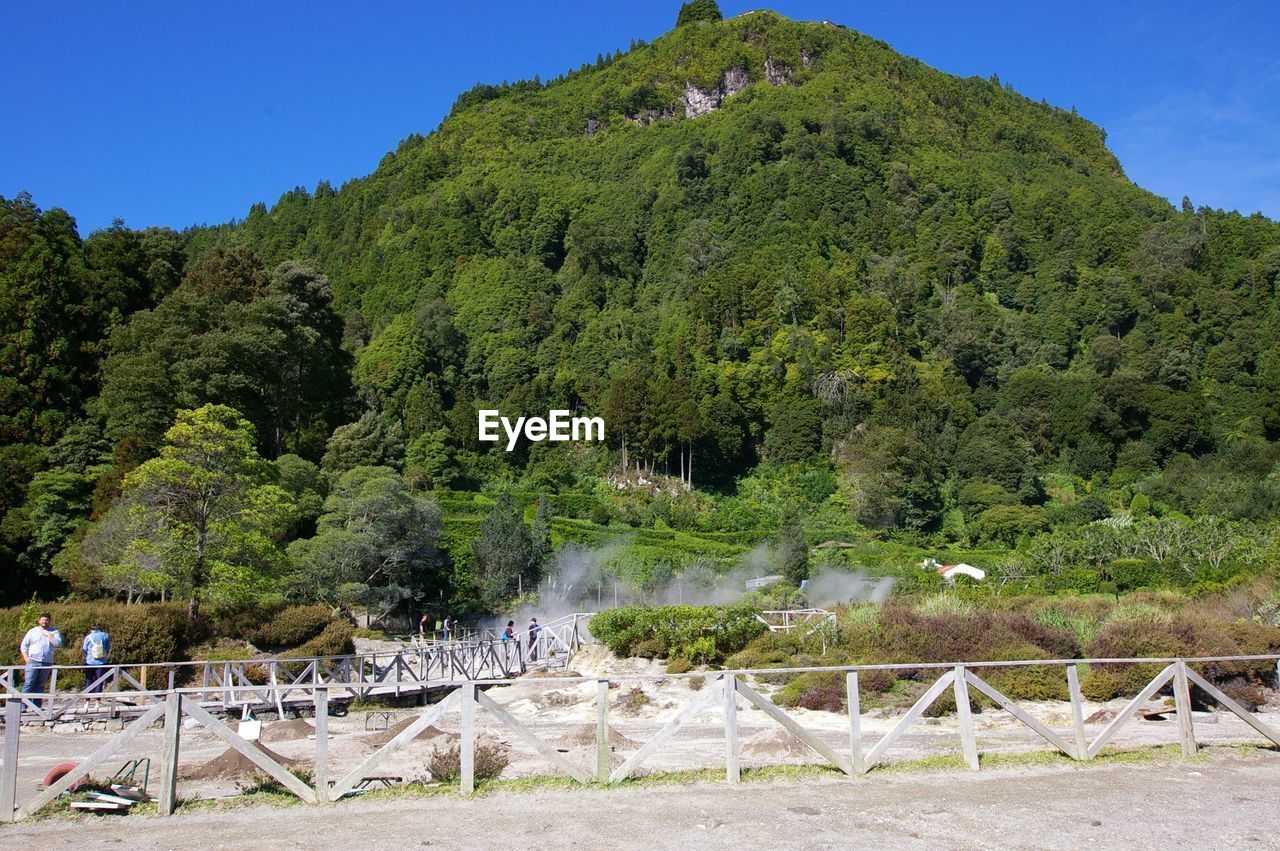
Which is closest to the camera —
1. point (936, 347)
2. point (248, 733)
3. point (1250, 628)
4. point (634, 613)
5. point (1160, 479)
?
point (248, 733)

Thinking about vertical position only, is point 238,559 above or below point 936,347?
below

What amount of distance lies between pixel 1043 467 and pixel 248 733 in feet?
249

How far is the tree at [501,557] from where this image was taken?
46156 millimetres

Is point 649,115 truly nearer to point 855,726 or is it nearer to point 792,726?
point 855,726

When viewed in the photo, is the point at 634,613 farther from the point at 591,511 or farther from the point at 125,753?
the point at 591,511

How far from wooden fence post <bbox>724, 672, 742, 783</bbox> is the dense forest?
1991 centimetres

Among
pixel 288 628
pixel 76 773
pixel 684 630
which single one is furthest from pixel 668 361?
pixel 76 773

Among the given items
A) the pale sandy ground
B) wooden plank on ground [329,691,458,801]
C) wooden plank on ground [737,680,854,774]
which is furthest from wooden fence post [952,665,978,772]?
wooden plank on ground [329,691,458,801]

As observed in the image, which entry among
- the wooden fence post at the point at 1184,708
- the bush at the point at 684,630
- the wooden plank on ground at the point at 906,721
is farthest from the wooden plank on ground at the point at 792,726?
the bush at the point at 684,630

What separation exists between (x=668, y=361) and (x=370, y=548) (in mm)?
44019

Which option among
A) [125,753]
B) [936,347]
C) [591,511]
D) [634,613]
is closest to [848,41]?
[936,347]

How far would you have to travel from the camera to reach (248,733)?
10516 millimetres

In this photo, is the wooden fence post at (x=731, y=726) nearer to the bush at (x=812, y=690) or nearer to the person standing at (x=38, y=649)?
the bush at (x=812, y=690)

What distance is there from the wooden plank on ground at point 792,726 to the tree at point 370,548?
29.0 metres
